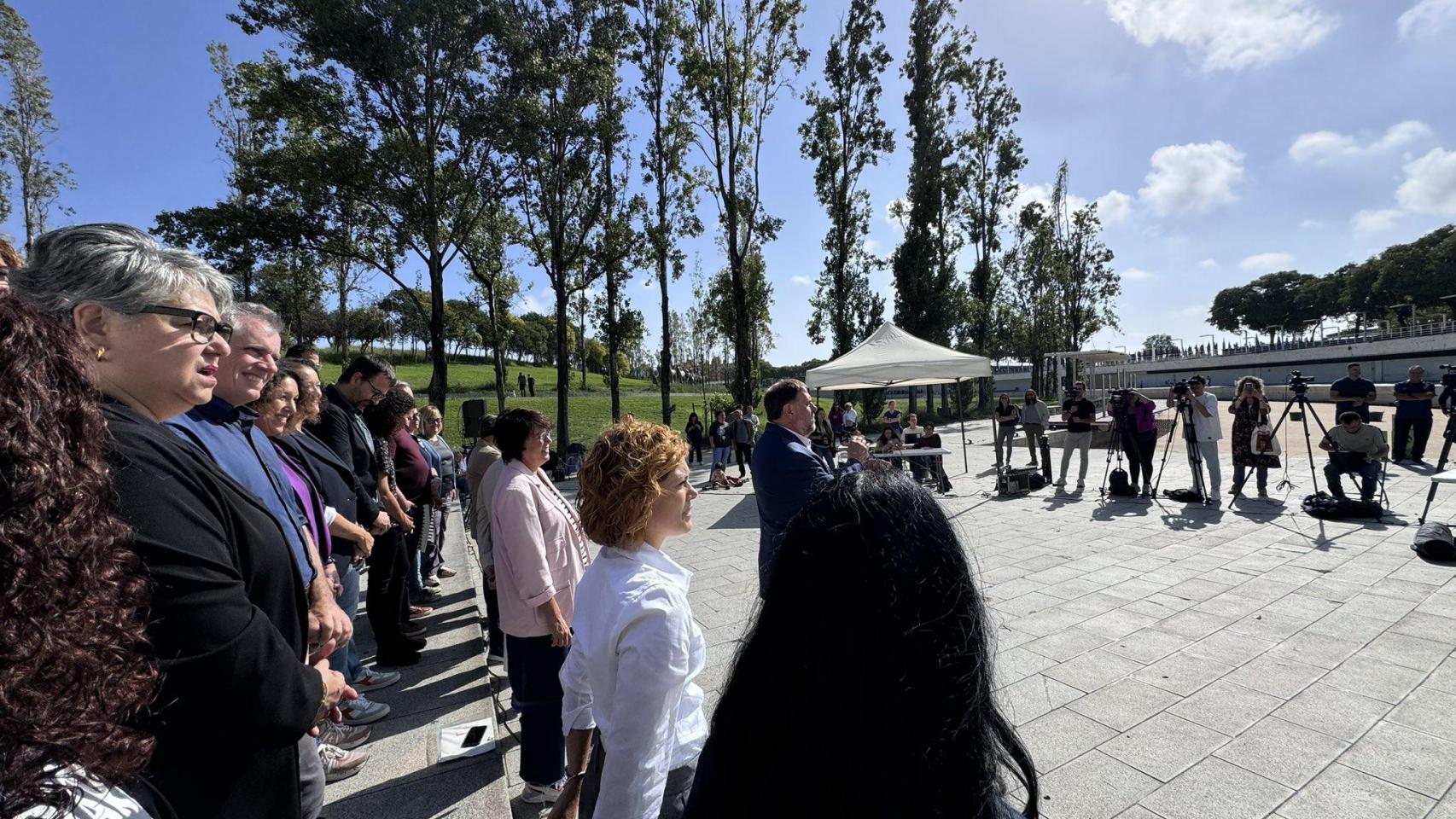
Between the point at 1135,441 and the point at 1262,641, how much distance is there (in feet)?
20.5

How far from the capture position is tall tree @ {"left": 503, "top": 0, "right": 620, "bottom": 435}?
14844 millimetres

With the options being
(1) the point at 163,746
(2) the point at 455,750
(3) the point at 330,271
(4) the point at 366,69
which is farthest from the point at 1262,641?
(3) the point at 330,271

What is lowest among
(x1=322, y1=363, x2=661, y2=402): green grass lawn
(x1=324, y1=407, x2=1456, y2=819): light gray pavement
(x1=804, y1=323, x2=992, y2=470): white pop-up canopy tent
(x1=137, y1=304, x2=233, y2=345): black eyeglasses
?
(x1=324, y1=407, x2=1456, y2=819): light gray pavement

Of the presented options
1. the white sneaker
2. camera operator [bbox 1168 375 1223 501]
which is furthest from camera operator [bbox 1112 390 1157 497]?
the white sneaker

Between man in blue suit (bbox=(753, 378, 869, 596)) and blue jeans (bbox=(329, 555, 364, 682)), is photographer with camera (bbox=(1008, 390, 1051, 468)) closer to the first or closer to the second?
man in blue suit (bbox=(753, 378, 869, 596))

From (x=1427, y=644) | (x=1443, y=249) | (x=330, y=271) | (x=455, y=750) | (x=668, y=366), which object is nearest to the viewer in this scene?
(x=455, y=750)

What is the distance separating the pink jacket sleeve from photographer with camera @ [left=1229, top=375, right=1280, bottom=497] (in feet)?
33.7

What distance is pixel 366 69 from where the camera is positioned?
44.2ft

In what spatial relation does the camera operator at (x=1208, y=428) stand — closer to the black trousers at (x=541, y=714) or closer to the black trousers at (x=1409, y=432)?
the black trousers at (x=1409, y=432)

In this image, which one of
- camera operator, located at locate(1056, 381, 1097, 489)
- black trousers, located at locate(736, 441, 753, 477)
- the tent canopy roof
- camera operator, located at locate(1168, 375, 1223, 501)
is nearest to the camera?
camera operator, located at locate(1168, 375, 1223, 501)

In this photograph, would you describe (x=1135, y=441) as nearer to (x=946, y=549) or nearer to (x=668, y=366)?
(x=946, y=549)

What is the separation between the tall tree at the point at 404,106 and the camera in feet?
42.3

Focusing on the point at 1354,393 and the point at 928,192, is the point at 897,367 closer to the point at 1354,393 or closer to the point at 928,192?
the point at 1354,393

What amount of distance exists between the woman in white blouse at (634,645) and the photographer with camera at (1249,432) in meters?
10.2
